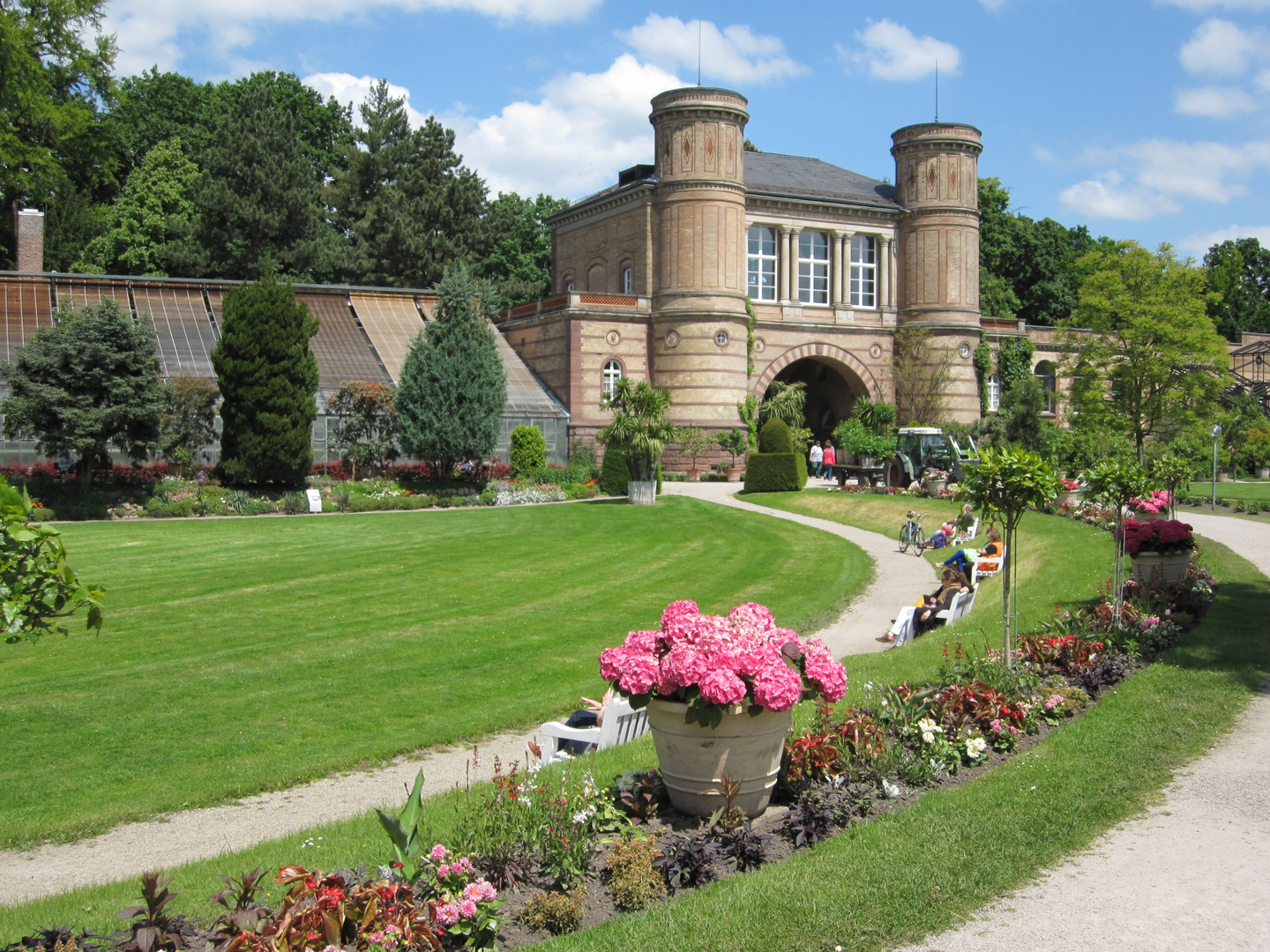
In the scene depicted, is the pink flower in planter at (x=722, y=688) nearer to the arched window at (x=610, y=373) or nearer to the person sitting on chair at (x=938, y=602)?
the person sitting on chair at (x=938, y=602)

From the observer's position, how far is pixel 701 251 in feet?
A: 136

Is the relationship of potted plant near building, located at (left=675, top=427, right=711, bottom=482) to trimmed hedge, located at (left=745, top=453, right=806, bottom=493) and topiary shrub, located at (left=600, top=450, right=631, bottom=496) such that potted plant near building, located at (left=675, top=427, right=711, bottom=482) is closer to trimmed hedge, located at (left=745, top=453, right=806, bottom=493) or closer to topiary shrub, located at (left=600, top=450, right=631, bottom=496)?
trimmed hedge, located at (left=745, top=453, right=806, bottom=493)

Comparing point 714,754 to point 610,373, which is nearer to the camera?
point 714,754

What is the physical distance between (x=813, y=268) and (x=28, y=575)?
4496 cm

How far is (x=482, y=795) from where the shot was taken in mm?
5707

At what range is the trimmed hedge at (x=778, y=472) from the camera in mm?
33406

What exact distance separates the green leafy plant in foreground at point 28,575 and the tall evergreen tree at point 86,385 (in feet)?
80.1

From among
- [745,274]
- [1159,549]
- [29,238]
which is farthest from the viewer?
[745,274]

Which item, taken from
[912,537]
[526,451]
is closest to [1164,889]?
[912,537]

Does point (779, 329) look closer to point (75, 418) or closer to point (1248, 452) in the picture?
point (1248, 452)

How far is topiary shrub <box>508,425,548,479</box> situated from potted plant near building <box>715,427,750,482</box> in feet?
24.8

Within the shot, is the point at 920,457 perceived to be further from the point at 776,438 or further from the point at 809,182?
the point at 809,182

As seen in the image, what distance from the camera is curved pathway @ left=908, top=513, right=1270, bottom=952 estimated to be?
474cm

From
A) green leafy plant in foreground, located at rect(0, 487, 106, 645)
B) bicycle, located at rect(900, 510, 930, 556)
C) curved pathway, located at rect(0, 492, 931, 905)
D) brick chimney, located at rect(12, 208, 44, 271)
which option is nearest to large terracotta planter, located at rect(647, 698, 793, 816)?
curved pathway, located at rect(0, 492, 931, 905)
